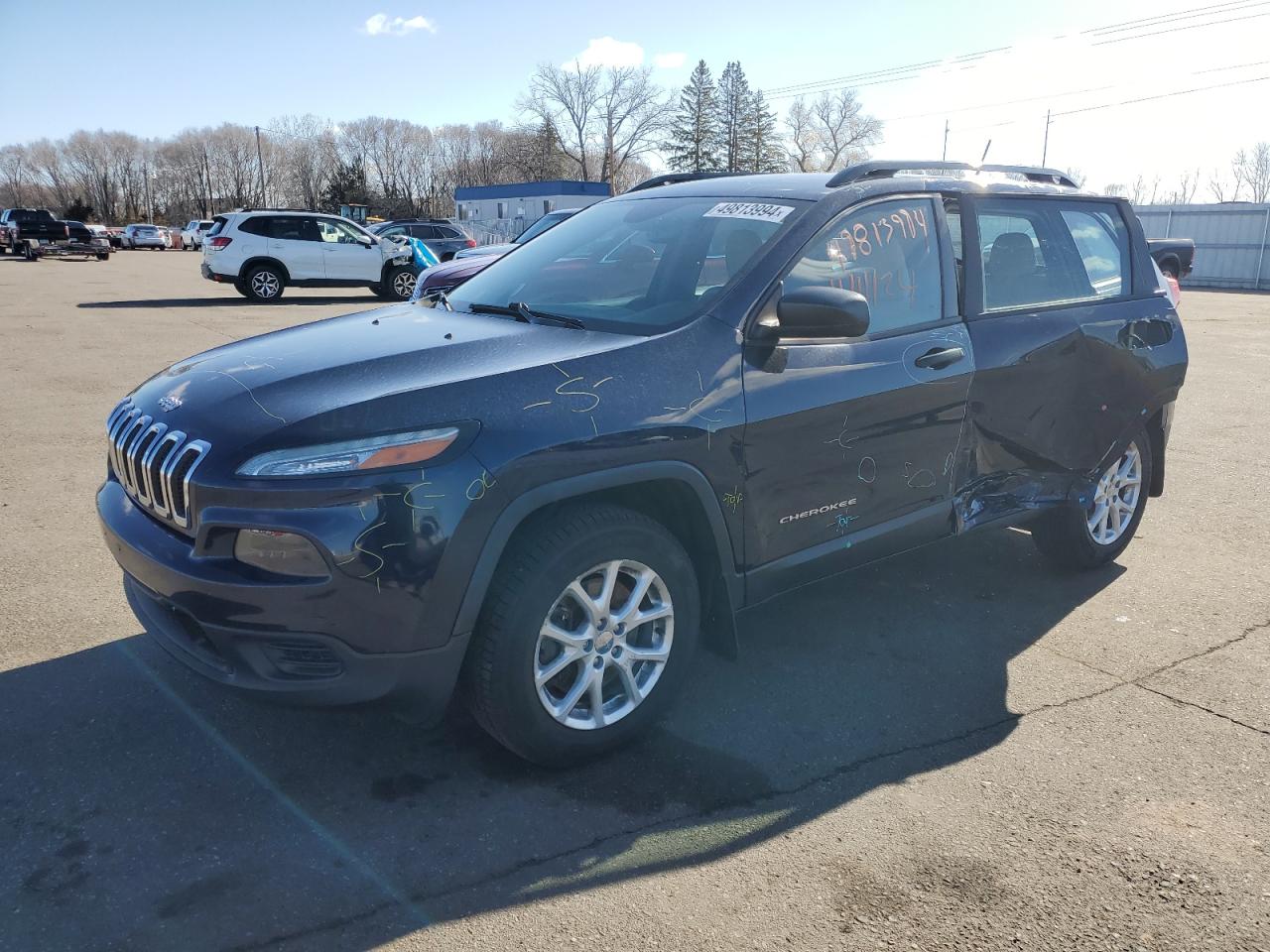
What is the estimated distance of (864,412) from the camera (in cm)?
356

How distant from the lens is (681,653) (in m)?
3.25

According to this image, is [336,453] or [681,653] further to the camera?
[681,653]

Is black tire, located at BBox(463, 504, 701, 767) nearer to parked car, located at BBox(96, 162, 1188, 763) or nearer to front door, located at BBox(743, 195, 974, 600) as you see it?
parked car, located at BBox(96, 162, 1188, 763)

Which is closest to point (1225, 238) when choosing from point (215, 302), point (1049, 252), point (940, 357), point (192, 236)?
point (215, 302)

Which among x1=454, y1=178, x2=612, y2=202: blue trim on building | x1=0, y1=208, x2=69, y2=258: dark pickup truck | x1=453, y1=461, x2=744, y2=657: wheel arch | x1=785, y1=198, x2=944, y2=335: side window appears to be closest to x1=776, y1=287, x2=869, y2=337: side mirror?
x1=785, y1=198, x2=944, y2=335: side window

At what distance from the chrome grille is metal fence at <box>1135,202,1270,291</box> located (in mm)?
34154

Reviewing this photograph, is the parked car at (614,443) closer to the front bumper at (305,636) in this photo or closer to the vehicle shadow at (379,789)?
the front bumper at (305,636)

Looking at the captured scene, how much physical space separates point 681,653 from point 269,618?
1.29 meters

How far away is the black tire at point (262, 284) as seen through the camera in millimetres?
19703

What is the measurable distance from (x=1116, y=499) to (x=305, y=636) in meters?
4.03

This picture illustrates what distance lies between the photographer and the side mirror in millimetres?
3211

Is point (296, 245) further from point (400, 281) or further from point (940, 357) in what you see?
point (940, 357)

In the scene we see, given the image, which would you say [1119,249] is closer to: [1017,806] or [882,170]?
[882,170]

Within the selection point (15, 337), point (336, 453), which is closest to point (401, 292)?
point (15, 337)
